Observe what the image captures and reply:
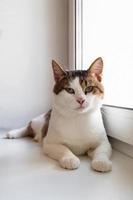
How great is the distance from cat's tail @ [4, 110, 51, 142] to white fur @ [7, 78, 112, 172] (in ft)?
0.57

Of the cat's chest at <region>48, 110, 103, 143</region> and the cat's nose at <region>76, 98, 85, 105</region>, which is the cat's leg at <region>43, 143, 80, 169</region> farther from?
the cat's nose at <region>76, 98, 85, 105</region>

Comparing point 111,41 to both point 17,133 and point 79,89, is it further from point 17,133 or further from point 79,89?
point 17,133

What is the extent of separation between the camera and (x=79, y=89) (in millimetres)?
853

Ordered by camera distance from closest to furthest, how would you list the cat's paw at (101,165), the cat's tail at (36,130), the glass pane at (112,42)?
1. the cat's paw at (101,165)
2. the glass pane at (112,42)
3. the cat's tail at (36,130)

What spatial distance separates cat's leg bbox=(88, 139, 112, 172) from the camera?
72 cm

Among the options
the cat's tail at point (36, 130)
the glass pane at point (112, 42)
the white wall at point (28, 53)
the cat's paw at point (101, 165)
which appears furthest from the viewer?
the white wall at point (28, 53)

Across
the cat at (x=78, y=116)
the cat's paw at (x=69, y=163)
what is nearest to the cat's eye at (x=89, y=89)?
the cat at (x=78, y=116)

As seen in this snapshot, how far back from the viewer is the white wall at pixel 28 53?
1361 millimetres

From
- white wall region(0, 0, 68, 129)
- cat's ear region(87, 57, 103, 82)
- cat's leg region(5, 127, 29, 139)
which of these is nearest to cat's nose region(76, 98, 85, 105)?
cat's ear region(87, 57, 103, 82)

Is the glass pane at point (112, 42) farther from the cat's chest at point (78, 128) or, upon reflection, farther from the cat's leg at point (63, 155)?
the cat's leg at point (63, 155)

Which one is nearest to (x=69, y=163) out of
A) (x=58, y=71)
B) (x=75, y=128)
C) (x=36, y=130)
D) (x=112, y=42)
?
(x=75, y=128)

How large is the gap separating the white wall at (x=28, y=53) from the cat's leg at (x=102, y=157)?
61 cm

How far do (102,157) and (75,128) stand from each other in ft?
0.48

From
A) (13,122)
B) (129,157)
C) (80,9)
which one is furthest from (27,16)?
(129,157)
